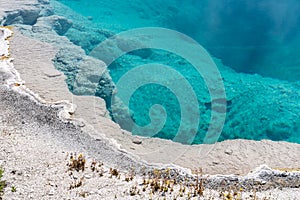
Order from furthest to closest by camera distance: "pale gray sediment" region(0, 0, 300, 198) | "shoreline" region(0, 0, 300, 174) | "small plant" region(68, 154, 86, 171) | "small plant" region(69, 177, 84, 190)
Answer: "shoreline" region(0, 0, 300, 174) → "pale gray sediment" region(0, 0, 300, 198) → "small plant" region(68, 154, 86, 171) → "small plant" region(69, 177, 84, 190)

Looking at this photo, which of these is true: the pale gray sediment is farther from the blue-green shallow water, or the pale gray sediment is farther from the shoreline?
the blue-green shallow water

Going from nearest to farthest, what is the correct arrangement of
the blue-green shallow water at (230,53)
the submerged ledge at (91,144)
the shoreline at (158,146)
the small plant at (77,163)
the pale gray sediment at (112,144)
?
the small plant at (77,163) → the submerged ledge at (91,144) → the pale gray sediment at (112,144) → the shoreline at (158,146) → the blue-green shallow water at (230,53)

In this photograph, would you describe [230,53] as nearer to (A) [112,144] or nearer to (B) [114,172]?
(A) [112,144]

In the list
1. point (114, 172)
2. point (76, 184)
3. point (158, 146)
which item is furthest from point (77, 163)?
point (158, 146)

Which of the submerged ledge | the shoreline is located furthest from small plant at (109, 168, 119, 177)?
the shoreline

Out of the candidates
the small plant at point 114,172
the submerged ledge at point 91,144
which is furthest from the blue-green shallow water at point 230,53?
the small plant at point 114,172

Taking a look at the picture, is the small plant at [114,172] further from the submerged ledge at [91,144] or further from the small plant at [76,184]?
the small plant at [76,184]

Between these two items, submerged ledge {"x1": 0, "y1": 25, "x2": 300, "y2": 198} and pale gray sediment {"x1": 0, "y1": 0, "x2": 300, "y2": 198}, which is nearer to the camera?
submerged ledge {"x1": 0, "y1": 25, "x2": 300, "y2": 198}

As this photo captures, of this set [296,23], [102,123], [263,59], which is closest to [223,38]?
[263,59]
